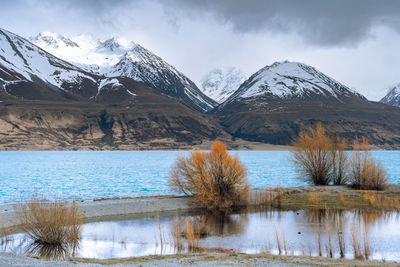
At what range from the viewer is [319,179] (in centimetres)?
5153

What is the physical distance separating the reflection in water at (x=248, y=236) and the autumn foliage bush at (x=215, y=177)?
2.80 m

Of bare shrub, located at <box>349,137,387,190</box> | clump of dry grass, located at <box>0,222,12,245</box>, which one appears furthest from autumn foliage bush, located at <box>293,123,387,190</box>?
clump of dry grass, located at <box>0,222,12,245</box>

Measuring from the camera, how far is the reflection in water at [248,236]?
2256 cm

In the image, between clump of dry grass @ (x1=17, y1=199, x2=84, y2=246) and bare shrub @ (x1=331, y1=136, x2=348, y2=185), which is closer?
clump of dry grass @ (x1=17, y1=199, x2=84, y2=246)

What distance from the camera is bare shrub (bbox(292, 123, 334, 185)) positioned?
50.2 meters

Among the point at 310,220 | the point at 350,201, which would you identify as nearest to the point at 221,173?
the point at 310,220

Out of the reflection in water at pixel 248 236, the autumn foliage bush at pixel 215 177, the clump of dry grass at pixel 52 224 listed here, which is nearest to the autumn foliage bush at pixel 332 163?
the reflection in water at pixel 248 236

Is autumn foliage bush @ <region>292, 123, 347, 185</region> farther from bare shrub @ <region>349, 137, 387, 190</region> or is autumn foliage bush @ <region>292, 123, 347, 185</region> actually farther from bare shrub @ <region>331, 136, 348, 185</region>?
bare shrub @ <region>349, 137, 387, 190</region>

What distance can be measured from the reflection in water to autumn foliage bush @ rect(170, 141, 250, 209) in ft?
9.18

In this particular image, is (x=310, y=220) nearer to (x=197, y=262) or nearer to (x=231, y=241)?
(x=231, y=241)

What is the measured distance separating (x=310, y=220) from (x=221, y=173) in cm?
930

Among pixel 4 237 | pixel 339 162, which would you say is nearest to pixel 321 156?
pixel 339 162

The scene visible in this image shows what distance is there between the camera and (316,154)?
51.1m

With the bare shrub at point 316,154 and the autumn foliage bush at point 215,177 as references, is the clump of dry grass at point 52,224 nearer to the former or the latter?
the autumn foliage bush at point 215,177
